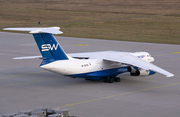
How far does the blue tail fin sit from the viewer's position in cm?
2902

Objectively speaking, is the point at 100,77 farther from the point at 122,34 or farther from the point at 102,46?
the point at 122,34

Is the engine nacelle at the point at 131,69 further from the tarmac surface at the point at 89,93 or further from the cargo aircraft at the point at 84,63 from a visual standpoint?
the tarmac surface at the point at 89,93

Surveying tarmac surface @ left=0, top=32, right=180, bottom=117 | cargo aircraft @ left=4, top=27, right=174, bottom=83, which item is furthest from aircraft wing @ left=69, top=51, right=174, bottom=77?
tarmac surface @ left=0, top=32, right=180, bottom=117

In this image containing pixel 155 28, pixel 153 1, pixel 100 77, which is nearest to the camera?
pixel 100 77

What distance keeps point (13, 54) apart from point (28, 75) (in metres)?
13.8

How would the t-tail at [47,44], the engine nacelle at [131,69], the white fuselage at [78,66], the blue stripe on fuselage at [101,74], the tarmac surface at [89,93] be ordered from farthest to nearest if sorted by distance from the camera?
1. the engine nacelle at [131,69]
2. the blue stripe on fuselage at [101,74]
3. the white fuselage at [78,66]
4. the t-tail at [47,44]
5. the tarmac surface at [89,93]

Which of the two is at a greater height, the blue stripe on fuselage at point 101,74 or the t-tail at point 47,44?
the t-tail at point 47,44

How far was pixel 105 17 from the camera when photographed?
9525 centimetres

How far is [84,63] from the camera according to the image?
100ft

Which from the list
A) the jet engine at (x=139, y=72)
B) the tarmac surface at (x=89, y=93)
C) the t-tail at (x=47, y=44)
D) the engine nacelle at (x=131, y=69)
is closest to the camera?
the tarmac surface at (x=89, y=93)

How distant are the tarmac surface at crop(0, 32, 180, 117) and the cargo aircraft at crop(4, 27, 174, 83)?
105cm

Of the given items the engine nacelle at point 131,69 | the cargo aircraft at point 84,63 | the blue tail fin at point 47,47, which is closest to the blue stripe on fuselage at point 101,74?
the cargo aircraft at point 84,63

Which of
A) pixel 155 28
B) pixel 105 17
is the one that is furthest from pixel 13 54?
pixel 105 17

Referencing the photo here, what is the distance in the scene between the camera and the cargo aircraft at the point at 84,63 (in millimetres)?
29016
